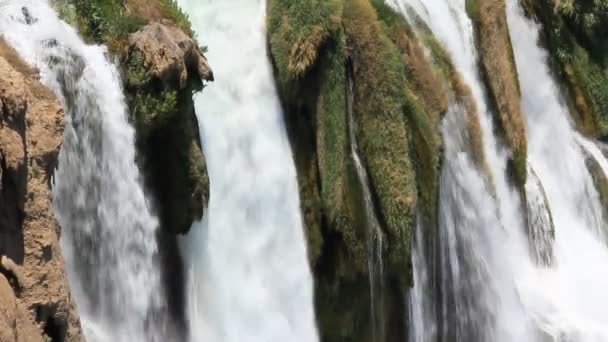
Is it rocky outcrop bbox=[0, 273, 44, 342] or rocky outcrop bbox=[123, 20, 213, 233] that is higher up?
rocky outcrop bbox=[123, 20, 213, 233]

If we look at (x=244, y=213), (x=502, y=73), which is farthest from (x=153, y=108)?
(x=502, y=73)

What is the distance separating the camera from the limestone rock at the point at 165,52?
10719 millimetres

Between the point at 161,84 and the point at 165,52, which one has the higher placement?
the point at 165,52

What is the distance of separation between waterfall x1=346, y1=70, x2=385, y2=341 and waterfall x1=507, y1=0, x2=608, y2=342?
11.9 feet

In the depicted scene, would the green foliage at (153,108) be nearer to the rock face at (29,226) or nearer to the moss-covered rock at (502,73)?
the rock face at (29,226)

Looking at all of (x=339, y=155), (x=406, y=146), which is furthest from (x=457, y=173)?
(x=339, y=155)

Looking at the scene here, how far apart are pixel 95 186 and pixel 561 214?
36.7ft

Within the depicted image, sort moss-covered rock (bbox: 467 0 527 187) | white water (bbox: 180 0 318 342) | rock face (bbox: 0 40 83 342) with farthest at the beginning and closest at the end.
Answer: moss-covered rock (bbox: 467 0 527 187), white water (bbox: 180 0 318 342), rock face (bbox: 0 40 83 342)

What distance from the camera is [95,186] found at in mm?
10219

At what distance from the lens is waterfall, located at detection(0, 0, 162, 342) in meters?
9.88

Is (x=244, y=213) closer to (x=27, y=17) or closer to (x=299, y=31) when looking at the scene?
(x=299, y=31)

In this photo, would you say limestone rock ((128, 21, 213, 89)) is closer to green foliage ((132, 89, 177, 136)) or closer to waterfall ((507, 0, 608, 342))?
green foliage ((132, 89, 177, 136))

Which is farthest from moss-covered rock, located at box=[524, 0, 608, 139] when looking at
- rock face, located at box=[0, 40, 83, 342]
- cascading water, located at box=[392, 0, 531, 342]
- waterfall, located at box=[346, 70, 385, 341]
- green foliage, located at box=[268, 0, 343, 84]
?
rock face, located at box=[0, 40, 83, 342]

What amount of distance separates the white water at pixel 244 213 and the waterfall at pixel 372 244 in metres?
0.92
